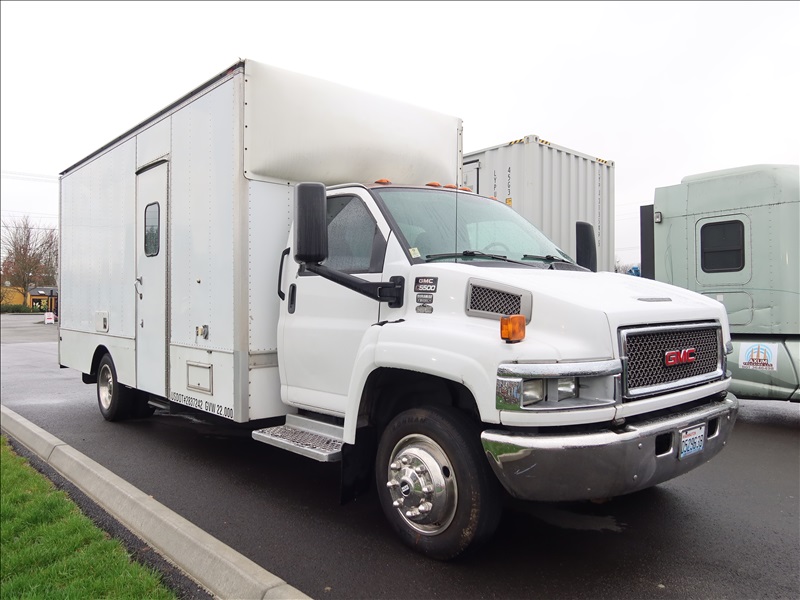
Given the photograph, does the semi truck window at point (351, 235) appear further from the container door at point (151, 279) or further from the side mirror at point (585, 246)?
the container door at point (151, 279)

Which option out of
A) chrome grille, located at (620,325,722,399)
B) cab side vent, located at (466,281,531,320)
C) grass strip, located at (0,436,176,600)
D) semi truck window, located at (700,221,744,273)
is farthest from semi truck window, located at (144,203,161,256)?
semi truck window, located at (700,221,744,273)

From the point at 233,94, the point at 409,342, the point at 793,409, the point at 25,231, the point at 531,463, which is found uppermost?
the point at 25,231

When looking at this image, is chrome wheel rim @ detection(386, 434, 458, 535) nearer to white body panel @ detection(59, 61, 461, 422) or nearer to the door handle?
white body panel @ detection(59, 61, 461, 422)

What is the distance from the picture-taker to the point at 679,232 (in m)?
8.09

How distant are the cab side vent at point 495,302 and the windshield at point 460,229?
1.87 feet

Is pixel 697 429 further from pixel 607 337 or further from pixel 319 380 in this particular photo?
pixel 319 380

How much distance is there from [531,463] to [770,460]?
411 centimetres

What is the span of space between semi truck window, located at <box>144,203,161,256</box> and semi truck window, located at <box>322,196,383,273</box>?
7.88ft

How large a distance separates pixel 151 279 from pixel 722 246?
650 cm

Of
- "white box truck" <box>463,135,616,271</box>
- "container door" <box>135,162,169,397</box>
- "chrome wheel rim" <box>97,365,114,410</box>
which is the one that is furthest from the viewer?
"white box truck" <box>463,135,616,271</box>

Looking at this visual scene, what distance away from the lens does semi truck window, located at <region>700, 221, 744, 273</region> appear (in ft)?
24.7

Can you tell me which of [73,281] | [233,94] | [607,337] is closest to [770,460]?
[607,337]

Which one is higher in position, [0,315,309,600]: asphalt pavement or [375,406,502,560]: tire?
[375,406,502,560]: tire

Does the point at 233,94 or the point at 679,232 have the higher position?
the point at 233,94
